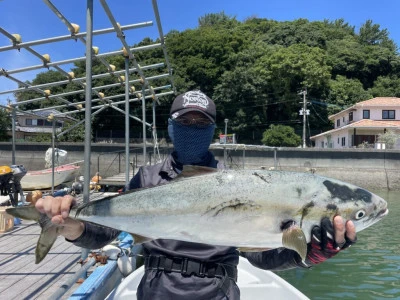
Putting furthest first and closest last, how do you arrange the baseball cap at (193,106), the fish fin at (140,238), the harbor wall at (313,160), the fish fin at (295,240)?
1. the harbor wall at (313,160)
2. the baseball cap at (193,106)
3. the fish fin at (140,238)
4. the fish fin at (295,240)

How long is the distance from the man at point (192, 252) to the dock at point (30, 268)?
10.6ft

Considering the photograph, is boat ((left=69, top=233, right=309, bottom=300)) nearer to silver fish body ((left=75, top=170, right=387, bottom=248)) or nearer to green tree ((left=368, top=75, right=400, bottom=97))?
silver fish body ((left=75, top=170, right=387, bottom=248))

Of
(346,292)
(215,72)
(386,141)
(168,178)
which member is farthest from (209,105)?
(215,72)

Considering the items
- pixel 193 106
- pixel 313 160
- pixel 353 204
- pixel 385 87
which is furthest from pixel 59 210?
pixel 385 87

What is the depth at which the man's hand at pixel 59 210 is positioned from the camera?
2.30 m

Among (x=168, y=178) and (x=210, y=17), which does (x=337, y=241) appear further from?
(x=210, y=17)

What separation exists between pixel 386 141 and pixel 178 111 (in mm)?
41229

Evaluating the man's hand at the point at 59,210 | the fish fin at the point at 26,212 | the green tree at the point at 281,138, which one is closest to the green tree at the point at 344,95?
the green tree at the point at 281,138

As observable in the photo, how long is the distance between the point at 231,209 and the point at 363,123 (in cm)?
4651

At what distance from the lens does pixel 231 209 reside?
7.65 ft

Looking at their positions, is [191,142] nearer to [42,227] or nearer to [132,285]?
[42,227]

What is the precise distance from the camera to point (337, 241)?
→ 2.30m

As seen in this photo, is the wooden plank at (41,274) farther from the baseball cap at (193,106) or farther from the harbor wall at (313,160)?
the harbor wall at (313,160)

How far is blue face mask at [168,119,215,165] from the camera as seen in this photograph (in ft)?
9.21
